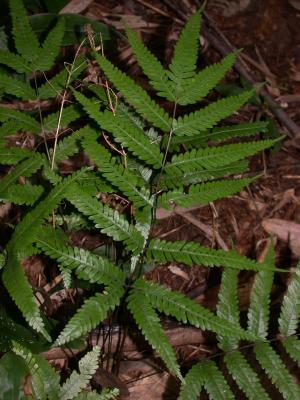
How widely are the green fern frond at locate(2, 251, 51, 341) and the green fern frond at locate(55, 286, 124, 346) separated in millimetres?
61

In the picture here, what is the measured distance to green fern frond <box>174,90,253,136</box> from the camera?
78.3 inches

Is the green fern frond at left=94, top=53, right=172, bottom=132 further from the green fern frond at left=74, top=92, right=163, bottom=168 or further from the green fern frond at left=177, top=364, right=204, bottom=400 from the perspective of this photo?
the green fern frond at left=177, top=364, right=204, bottom=400

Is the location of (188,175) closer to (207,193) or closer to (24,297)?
(207,193)

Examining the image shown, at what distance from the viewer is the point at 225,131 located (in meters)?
2.21

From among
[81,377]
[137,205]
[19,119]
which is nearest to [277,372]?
[81,377]

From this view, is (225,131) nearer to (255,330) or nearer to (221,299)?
(221,299)

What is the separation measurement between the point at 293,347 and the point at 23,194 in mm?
1314

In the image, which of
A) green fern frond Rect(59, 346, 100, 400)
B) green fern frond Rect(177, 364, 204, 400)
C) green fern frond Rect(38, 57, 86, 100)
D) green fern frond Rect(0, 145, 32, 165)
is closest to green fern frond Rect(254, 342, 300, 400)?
green fern frond Rect(177, 364, 204, 400)

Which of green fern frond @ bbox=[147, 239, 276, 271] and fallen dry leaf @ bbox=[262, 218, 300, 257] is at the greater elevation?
green fern frond @ bbox=[147, 239, 276, 271]

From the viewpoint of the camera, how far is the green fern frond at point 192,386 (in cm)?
201

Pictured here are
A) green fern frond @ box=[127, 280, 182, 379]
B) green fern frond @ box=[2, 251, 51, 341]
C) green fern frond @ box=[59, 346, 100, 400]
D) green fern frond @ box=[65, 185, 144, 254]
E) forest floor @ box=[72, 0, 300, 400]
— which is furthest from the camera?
forest floor @ box=[72, 0, 300, 400]

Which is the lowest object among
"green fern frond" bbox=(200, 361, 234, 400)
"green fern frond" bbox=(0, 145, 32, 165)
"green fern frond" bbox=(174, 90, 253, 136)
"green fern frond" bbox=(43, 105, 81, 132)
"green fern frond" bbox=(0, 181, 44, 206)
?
"green fern frond" bbox=(200, 361, 234, 400)

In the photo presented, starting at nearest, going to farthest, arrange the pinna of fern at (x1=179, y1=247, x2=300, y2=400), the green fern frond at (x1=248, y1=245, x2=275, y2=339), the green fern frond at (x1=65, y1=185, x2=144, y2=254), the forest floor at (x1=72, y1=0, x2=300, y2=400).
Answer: the green fern frond at (x1=65, y1=185, x2=144, y2=254) → the pinna of fern at (x1=179, y1=247, x2=300, y2=400) → the green fern frond at (x1=248, y1=245, x2=275, y2=339) → the forest floor at (x1=72, y1=0, x2=300, y2=400)

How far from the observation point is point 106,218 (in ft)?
6.12
